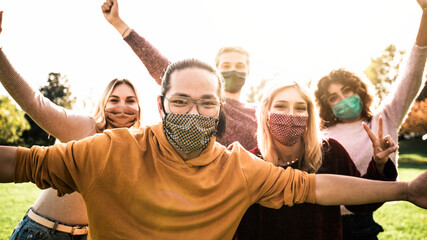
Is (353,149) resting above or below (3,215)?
above

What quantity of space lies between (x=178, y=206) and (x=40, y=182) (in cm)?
86

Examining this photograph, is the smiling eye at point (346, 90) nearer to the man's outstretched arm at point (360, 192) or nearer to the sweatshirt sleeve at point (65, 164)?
the man's outstretched arm at point (360, 192)

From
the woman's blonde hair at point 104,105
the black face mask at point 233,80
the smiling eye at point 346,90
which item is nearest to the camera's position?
the woman's blonde hair at point 104,105

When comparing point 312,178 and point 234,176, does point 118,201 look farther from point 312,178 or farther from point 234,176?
point 312,178

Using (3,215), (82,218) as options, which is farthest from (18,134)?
(82,218)

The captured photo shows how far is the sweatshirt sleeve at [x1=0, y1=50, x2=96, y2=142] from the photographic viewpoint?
2.59 metres

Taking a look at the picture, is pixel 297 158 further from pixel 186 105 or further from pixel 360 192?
pixel 186 105

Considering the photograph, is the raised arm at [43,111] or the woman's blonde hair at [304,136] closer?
the raised arm at [43,111]

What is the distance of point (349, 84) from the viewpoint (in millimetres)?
3820

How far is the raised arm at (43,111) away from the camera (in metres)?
2.58

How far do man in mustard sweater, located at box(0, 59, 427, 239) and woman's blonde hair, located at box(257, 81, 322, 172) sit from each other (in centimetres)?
57

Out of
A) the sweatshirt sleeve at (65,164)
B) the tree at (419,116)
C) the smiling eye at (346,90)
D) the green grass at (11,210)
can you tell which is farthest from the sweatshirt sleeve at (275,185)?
the tree at (419,116)

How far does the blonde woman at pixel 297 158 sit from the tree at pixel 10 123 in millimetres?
54125

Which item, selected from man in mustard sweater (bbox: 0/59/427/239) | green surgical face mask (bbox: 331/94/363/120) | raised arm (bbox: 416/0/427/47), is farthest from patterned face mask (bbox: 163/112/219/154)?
raised arm (bbox: 416/0/427/47)
